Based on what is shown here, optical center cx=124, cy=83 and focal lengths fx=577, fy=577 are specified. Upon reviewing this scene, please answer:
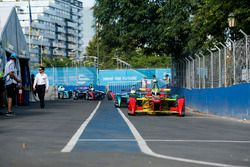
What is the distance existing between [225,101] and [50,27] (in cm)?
16064

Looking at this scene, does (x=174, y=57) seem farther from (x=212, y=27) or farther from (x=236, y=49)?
(x=236, y=49)

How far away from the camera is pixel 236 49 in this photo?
64.0 ft

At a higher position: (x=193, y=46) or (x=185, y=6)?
(x=185, y=6)

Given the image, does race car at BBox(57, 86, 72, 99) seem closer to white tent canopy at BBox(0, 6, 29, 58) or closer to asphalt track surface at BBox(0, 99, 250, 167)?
white tent canopy at BBox(0, 6, 29, 58)

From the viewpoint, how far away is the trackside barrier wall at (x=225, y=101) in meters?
18.0

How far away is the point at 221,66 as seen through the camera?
22.0 meters

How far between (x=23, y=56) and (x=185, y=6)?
29.2 ft

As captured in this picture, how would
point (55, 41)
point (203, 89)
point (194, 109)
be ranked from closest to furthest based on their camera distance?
point (203, 89)
point (194, 109)
point (55, 41)

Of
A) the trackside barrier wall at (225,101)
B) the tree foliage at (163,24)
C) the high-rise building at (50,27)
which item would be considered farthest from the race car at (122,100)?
the high-rise building at (50,27)

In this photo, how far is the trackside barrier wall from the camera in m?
18.0

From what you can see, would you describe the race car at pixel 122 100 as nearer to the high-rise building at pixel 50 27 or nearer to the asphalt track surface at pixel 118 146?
the asphalt track surface at pixel 118 146

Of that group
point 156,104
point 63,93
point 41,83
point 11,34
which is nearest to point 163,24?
point 11,34

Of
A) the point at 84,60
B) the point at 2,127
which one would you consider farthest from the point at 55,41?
the point at 2,127

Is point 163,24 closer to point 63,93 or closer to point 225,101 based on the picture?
point 225,101
